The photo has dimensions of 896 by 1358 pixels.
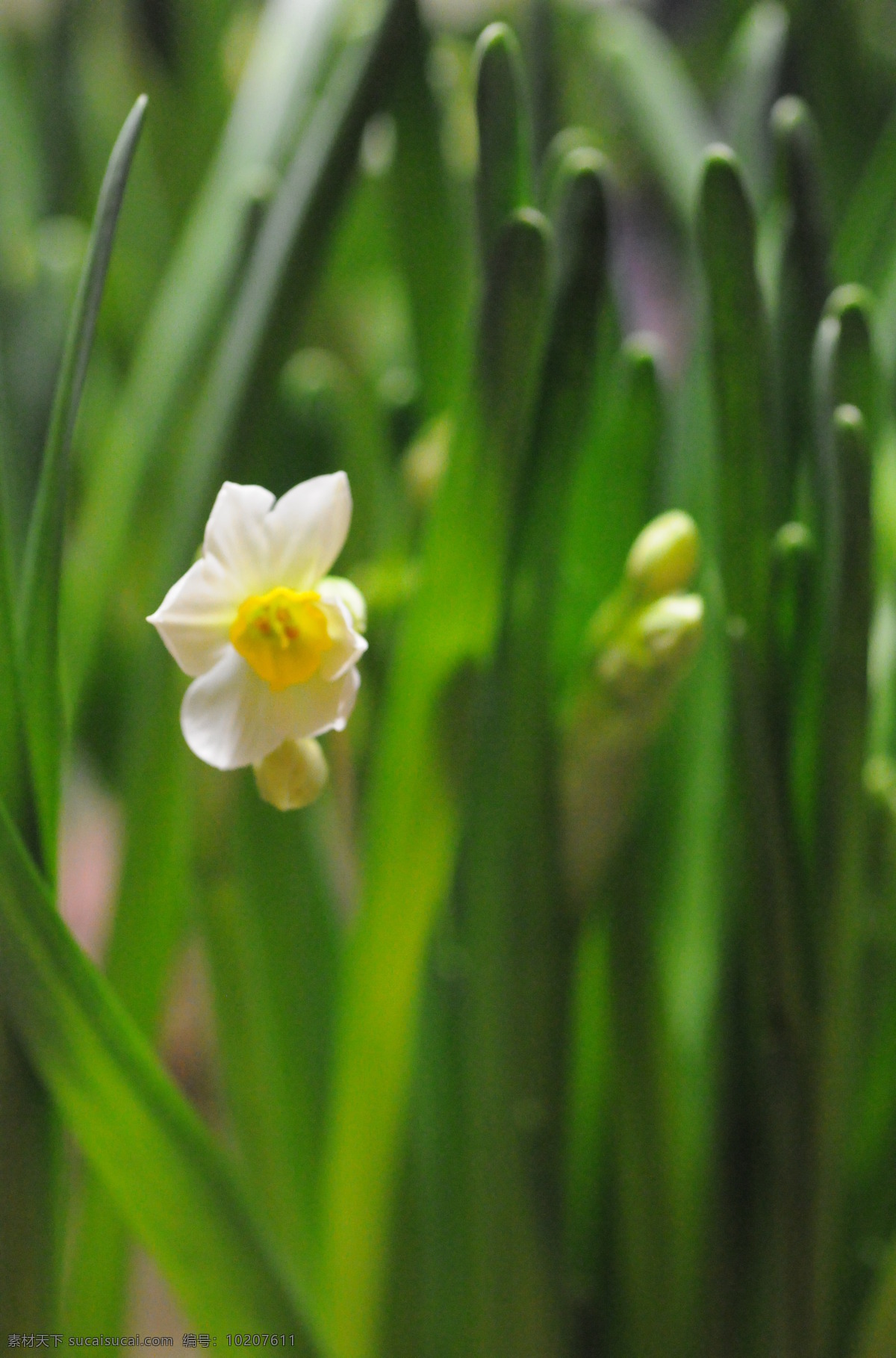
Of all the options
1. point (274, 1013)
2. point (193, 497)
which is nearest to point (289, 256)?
point (193, 497)

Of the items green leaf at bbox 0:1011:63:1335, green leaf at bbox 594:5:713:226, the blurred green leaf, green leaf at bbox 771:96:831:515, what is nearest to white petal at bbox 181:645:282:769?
green leaf at bbox 0:1011:63:1335

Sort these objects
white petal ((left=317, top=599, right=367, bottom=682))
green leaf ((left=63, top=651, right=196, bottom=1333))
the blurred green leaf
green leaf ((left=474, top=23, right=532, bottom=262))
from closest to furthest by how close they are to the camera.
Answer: white petal ((left=317, top=599, right=367, bottom=682))
green leaf ((left=474, top=23, right=532, bottom=262))
green leaf ((left=63, top=651, right=196, bottom=1333))
the blurred green leaf

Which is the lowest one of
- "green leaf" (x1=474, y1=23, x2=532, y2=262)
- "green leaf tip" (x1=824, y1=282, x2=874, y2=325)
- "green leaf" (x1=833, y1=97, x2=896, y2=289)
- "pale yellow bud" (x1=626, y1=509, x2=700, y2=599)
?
"pale yellow bud" (x1=626, y1=509, x2=700, y2=599)

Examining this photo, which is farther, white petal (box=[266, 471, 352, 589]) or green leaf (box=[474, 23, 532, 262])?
green leaf (box=[474, 23, 532, 262])

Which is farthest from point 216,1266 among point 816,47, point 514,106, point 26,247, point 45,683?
point 816,47

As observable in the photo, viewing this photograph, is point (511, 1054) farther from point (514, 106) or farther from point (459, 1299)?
point (514, 106)

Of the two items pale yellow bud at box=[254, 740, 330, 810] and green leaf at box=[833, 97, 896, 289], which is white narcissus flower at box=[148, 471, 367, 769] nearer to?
pale yellow bud at box=[254, 740, 330, 810]
